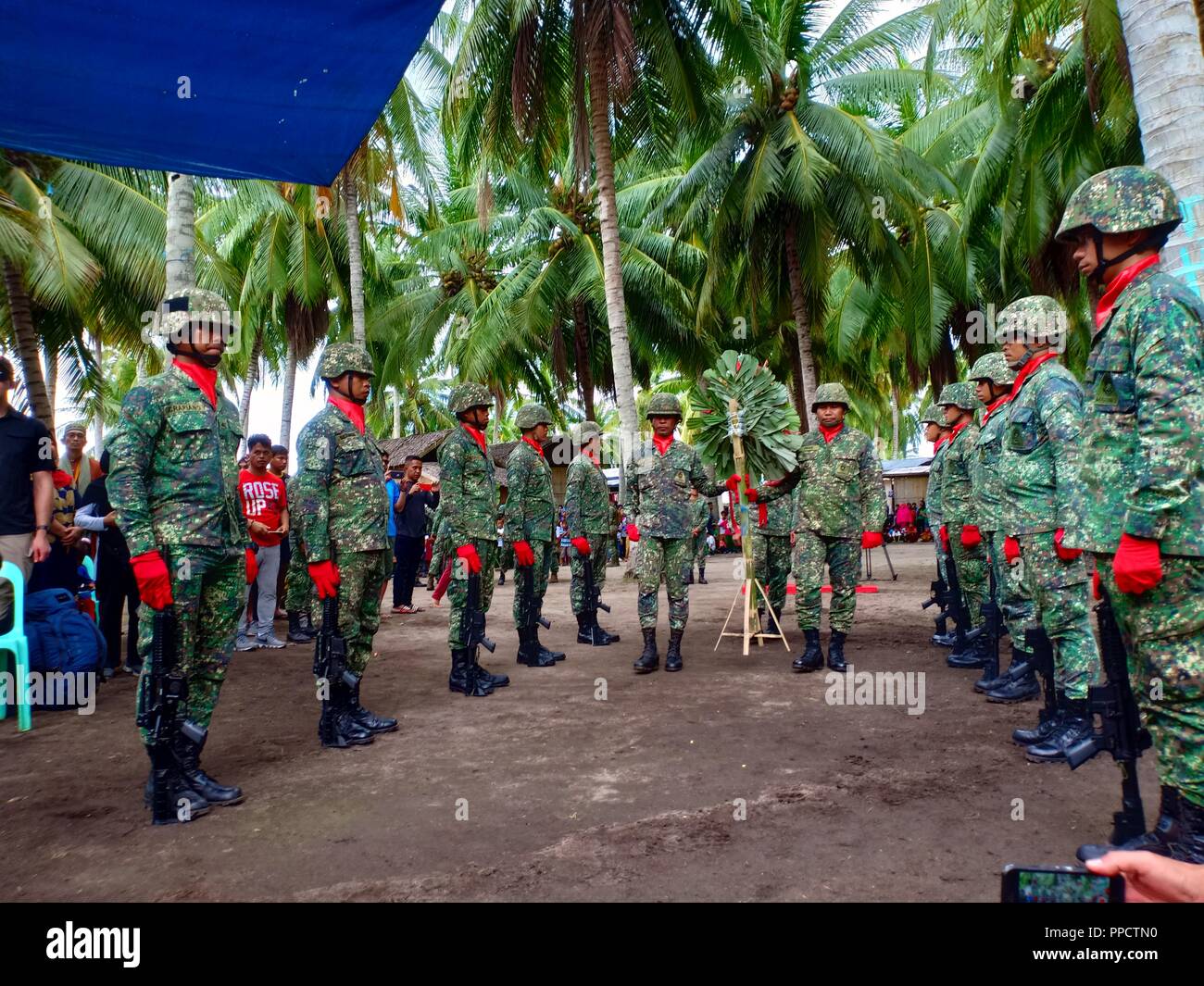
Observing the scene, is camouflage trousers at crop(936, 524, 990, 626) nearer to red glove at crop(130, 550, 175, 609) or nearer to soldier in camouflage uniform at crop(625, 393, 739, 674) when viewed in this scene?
soldier in camouflage uniform at crop(625, 393, 739, 674)

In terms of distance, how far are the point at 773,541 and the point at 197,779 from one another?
590cm

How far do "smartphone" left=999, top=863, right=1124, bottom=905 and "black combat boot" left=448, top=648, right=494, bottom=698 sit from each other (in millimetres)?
5088

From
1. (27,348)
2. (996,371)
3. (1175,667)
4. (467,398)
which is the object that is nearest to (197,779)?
(467,398)

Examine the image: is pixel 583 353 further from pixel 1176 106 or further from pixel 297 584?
pixel 1176 106

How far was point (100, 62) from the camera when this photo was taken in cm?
419

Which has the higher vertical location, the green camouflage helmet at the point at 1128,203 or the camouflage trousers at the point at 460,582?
the green camouflage helmet at the point at 1128,203

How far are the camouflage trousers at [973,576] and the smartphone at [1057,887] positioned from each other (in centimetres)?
556

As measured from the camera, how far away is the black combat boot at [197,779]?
3840 mm

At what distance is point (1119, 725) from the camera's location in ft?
9.78

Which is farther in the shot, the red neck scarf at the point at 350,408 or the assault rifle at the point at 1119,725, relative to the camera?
the red neck scarf at the point at 350,408

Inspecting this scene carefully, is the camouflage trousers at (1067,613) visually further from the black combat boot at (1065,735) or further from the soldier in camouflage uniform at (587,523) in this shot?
the soldier in camouflage uniform at (587,523)

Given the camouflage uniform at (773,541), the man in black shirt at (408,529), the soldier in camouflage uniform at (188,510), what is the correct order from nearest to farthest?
the soldier in camouflage uniform at (188,510), the camouflage uniform at (773,541), the man in black shirt at (408,529)

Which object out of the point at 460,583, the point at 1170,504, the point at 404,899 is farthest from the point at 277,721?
the point at 1170,504

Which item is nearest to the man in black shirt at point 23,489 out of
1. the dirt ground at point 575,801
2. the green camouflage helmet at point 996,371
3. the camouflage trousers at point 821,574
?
the dirt ground at point 575,801
